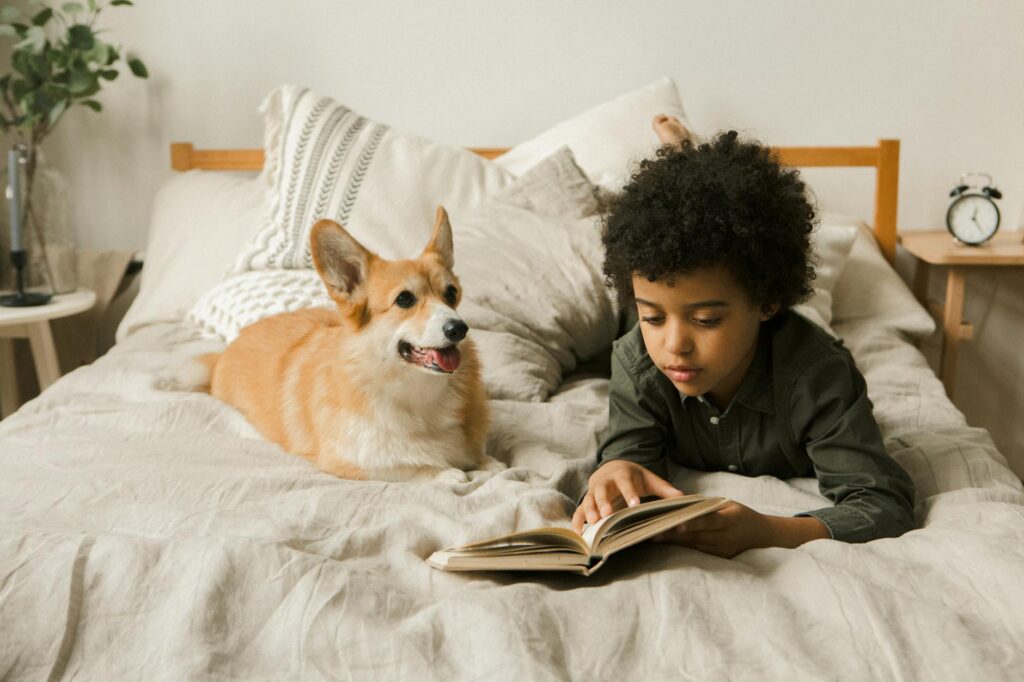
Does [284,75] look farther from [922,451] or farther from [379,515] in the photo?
[922,451]

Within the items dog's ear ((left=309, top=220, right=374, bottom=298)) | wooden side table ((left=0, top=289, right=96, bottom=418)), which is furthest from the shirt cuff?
wooden side table ((left=0, top=289, right=96, bottom=418))

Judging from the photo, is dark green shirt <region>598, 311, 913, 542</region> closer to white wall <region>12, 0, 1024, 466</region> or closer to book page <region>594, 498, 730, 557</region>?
book page <region>594, 498, 730, 557</region>

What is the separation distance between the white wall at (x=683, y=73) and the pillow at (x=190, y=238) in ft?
1.08

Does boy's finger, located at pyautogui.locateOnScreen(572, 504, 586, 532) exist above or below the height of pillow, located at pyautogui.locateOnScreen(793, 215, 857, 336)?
below

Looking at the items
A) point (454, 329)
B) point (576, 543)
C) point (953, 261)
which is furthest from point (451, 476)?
point (953, 261)

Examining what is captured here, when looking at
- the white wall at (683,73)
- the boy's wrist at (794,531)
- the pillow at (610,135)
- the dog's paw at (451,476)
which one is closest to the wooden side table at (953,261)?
the white wall at (683,73)

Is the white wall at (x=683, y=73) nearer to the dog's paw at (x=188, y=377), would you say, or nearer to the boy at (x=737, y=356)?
the dog's paw at (x=188, y=377)

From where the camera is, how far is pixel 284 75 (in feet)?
9.14

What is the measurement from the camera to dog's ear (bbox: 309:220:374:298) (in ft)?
4.39

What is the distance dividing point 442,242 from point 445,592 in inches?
26.7

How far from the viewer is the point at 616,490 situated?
1.12 m

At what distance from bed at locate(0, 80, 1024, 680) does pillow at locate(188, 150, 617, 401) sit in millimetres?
370

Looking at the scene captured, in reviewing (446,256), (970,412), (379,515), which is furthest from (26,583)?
(970,412)

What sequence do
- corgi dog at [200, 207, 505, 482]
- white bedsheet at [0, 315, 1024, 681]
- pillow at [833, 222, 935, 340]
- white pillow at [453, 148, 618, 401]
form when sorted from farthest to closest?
pillow at [833, 222, 935, 340] < white pillow at [453, 148, 618, 401] < corgi dog at [200, 207, 505, 482] < white bedsheet at [0, 315, 1024, 681]
